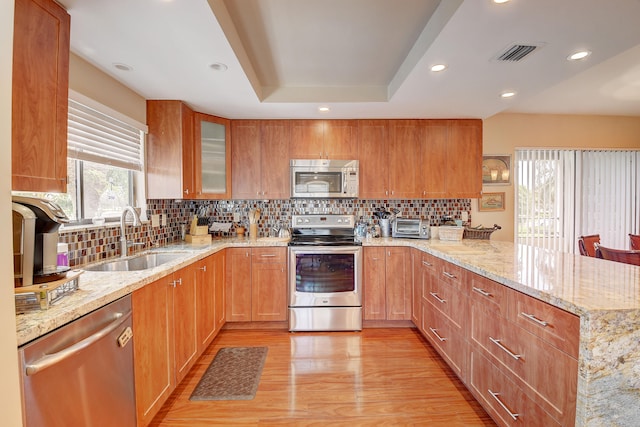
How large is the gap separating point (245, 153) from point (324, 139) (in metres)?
0.92

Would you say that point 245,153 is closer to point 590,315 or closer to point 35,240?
point 35,240

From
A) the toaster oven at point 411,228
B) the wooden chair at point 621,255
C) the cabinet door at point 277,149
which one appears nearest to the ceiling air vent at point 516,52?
the toaster oven at point 411,228

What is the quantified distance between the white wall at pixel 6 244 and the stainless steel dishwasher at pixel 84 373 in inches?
6.1

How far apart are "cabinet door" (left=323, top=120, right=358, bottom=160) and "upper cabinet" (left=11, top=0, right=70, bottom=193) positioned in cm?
233

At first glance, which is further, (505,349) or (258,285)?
(258,285)

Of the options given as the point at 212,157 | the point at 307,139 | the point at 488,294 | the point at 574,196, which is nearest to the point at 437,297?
the point at 488,294

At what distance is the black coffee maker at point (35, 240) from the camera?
1082 millimetres

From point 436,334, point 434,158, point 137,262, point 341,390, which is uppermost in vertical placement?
point 434,158

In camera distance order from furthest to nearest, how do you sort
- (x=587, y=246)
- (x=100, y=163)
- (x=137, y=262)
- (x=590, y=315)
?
(x=587, y=246), (x=137, y=262), (x=100, y=163), (x=590, y=315)

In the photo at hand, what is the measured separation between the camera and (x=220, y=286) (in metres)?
2.87

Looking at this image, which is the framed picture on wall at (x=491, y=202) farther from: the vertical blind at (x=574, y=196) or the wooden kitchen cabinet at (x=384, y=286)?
the wooden kitchen cabinet at (x=384, y=286)

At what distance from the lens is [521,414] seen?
1413 mm

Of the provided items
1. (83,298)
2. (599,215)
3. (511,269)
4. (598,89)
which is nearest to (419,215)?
(511,269)

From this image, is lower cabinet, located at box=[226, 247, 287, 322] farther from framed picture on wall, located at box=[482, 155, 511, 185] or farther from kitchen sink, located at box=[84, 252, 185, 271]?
framed picture on wall, located at box=[482, 155, 511, 185]
